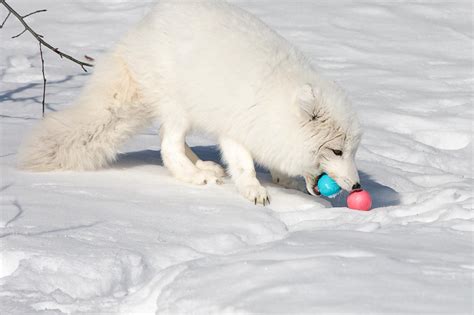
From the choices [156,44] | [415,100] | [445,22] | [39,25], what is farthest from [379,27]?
[156,44]

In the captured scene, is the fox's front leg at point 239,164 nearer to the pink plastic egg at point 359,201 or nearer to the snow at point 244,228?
the snow at point 244,228

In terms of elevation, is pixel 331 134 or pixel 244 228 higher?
pixel 331 134

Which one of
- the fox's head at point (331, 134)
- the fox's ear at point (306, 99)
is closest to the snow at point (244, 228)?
the fox's head at point (331, 134)

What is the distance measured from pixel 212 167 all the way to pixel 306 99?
94 centimetres

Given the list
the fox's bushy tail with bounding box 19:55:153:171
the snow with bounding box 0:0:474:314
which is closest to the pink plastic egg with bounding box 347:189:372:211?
the snow with bounding box 0:0:474:314

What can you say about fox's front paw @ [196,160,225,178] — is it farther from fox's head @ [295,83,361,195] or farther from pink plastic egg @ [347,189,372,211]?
pink plastic egg @ [347,189,372,211]

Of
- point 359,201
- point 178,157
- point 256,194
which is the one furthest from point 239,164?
point 359,201

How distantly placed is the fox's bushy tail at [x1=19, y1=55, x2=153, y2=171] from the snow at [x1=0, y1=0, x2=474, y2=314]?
0.11 metres

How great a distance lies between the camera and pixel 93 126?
16.0ft

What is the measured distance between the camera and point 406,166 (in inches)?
224

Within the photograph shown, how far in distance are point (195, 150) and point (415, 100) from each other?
2300 millimetres

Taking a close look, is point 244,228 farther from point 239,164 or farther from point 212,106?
point 212,106

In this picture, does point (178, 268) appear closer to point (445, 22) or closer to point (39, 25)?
point (39, 25)

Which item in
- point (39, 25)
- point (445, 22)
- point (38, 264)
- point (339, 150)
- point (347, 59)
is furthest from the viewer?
point (445, 22)
